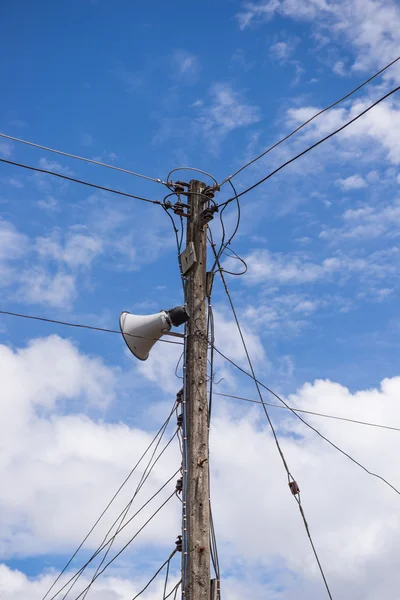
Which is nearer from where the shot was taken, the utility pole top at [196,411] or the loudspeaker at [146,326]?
the utility pole top at [196,411]

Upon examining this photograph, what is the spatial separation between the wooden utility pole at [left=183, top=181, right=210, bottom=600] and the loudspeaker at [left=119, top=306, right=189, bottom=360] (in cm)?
21

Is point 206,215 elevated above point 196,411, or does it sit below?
above

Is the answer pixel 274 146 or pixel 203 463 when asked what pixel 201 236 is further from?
pixel 203 463

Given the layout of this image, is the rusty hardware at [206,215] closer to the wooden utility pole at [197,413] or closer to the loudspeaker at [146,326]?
the wooden utility pole at [197,413]

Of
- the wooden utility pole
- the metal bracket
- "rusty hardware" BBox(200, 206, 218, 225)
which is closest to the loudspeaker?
the wooden utility pole

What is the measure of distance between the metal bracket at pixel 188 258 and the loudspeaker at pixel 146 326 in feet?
1.90

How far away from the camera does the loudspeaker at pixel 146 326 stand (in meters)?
8.50

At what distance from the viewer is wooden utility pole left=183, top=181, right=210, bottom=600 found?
7492mm

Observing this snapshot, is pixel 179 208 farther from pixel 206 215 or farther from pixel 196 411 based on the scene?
pixel 196 411

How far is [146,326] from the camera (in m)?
8.52

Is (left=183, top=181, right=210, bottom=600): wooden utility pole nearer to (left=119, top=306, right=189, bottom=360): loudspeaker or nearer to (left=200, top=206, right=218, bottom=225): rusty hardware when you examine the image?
(left=200, top=206, right=218, bottom=225): rusty hardware

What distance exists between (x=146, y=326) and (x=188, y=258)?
1.02m

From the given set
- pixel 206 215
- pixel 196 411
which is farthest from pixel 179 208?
pixel 196 411

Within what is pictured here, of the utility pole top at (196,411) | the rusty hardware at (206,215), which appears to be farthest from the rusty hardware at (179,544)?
the rusty hardware at (206,215)
